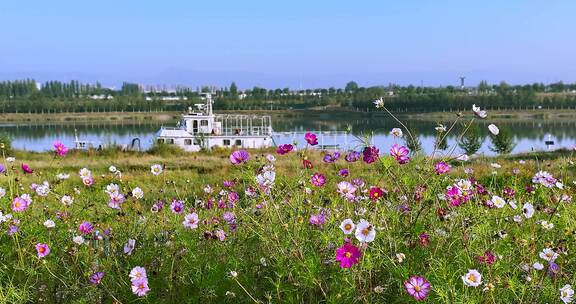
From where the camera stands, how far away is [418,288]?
6.62 ft

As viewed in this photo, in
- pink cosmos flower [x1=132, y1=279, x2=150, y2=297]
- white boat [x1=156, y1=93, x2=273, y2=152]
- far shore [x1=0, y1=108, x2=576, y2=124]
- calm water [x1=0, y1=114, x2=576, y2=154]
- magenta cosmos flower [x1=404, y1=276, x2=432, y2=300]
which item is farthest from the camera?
far shore [x1=0, y1=108, x2=576, y2=124]

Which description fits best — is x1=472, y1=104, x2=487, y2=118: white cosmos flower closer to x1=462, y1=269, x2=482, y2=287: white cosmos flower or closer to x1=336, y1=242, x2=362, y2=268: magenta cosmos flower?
x1=462, y1=269, x2=482, y2=287: white cosmos flower

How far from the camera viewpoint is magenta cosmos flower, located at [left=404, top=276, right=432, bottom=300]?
2.00 metres

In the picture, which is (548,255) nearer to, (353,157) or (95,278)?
(353,157)

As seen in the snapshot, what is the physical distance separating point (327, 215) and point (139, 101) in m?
119

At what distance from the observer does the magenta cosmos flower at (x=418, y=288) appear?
200 cm

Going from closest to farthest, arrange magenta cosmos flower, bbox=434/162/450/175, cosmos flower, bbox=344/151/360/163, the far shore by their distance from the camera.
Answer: magenta cosmos flower, bbox=434/162/450/175, cosmos flower, bbox=344/151/360/163, the far shore

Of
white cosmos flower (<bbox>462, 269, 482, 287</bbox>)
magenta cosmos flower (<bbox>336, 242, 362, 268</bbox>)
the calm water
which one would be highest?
magenta cosmos flower (<bbox>336, 242, 362, 268</bbox>)

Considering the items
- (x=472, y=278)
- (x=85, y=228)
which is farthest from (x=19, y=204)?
(x=472, y=278)

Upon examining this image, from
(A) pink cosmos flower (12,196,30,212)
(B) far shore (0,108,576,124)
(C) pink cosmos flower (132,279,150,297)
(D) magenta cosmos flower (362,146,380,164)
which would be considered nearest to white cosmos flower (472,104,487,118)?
(D) magenta cosmos flower (362,146,380,164)


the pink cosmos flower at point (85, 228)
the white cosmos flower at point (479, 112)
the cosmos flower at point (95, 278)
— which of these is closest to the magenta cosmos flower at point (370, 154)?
the white cosmos flower at point (479, 112)

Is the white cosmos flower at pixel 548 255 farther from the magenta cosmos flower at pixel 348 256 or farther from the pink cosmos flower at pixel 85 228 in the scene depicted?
the pink cosmos flower at pixel 85 228

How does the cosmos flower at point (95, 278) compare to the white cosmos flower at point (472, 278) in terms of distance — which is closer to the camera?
the white cosmos flower at point (472, 278)

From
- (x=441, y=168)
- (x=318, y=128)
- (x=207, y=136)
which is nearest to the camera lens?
(x=441, y=168)
